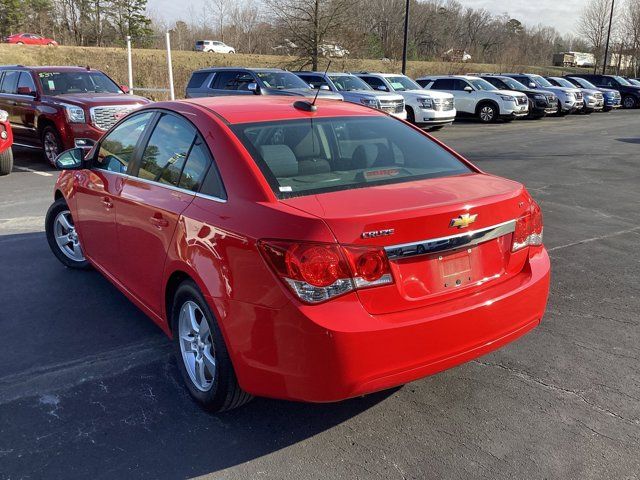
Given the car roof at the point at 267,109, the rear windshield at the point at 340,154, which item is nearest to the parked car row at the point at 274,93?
the car roof at the point at 267,109

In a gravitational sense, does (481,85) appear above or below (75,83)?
above

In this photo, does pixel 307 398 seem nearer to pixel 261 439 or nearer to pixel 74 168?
pixel 261 439

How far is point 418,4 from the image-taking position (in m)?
76.8

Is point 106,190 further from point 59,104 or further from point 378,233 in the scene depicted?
point 59,104

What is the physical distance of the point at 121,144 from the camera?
4.36 meters

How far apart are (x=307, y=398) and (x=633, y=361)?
2.40 metres

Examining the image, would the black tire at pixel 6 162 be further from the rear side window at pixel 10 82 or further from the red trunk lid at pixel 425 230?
the red trunk lid at pixel 425 230

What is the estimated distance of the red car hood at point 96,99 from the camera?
35.2ft

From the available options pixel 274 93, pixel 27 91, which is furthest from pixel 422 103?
pixel 27 91

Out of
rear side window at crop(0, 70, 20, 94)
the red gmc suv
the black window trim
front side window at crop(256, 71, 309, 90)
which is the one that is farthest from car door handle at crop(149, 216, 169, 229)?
front side window at crop(256, 71, 309, 90)

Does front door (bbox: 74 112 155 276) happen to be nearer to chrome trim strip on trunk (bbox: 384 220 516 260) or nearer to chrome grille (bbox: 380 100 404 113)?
chrome trim strip on trunk (bbox: 384 220 516 260)

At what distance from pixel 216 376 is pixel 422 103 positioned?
18.0m

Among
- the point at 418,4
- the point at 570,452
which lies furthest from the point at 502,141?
the point at 418,4

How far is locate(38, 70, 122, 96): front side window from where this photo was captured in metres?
11.7
